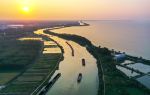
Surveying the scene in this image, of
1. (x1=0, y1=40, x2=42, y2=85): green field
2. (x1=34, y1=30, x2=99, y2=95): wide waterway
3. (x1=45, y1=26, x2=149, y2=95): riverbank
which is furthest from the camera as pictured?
(x1=0, y1=40, x2=42, y2=85): green field

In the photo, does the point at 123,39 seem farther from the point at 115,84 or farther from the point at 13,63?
the point at 115,84

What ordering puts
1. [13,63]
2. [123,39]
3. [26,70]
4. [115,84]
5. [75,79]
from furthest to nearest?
[123,39], [13,63], [26,70], [75,79], [115,84]

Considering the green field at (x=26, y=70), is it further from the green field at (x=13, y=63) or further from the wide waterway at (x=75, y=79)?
the wide waterway at (x=75, y=79)

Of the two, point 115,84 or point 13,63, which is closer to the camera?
point 115,84

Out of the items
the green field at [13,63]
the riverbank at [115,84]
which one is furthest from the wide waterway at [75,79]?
the green field at [13,63]

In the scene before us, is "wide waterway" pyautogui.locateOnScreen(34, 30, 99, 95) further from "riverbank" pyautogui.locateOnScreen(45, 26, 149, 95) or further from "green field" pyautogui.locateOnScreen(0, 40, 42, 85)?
"green field" pyautogui.locateOnScreen(0, 40, 42, 85)

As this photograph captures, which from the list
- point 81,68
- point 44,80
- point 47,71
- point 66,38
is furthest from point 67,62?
point 66,38

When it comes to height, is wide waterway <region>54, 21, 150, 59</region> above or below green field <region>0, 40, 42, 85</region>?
below

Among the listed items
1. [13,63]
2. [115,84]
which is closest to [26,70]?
[13,63]

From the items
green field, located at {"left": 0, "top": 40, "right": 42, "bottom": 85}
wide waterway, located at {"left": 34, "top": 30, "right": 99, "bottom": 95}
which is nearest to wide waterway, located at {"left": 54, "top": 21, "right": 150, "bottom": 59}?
wide waterway, located at {"left": 34, "top": 30, "right": 99, "bottom": 95}

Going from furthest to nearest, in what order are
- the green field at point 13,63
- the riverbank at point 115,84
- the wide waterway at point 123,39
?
the wide waterway at point 123,39 → the green field at point 13,63 → the riverbank at point 115,84

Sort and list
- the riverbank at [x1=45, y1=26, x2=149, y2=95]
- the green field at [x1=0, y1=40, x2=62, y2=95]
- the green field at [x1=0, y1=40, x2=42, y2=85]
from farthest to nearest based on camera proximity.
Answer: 1. the green field at [x1=0, y1=40, x2=42, y2=85]
2. the green field at [x1=0, y1=40, x2=62, y2=95]
3. the riverbank at [x1=45, y1=26, x2=149, y2=95]

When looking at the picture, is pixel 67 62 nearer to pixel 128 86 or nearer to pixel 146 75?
pixel 146 75
